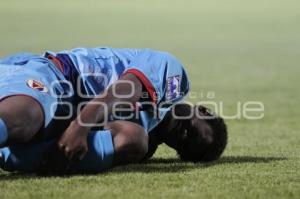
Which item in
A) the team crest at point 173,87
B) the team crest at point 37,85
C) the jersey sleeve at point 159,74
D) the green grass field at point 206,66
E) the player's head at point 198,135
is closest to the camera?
the green grass field at point 206,66

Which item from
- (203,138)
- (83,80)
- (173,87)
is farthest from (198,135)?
(83,80)

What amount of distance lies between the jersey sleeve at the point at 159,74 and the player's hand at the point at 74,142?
58cm

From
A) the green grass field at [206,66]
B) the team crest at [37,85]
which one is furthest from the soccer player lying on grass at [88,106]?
the green grass field at [206,66]

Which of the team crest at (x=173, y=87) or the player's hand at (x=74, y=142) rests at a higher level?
the team crest at (x=173, y=87)

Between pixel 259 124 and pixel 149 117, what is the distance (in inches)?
178

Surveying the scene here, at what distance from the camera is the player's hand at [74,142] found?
471cm

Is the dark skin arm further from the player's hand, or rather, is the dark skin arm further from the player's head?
the player's head

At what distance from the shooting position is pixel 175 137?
18.3 ft

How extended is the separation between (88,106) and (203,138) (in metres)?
1.09

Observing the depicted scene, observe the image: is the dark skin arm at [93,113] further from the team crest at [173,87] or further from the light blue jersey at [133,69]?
the team crest at [173,87]

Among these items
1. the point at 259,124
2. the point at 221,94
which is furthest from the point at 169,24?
the point at 259,124

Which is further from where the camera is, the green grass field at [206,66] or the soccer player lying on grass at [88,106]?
the soccer player lying on grass at [88,106]

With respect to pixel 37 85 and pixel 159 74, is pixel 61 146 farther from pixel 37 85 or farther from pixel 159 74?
pixel 159 74

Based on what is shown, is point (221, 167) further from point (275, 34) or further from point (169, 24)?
point (169, 24)
